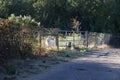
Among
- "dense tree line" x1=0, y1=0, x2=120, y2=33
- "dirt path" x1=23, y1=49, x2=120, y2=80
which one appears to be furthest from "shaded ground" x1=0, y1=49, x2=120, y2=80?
"dense tree line" x1=0, y1=0, x2=120, y2=33

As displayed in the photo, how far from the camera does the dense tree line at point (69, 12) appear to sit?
52.8m

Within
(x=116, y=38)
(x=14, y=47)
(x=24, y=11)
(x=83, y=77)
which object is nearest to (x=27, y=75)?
(x=83, y=77)

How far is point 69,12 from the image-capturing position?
54.2 meters

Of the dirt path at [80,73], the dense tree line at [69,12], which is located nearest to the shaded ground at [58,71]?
the dirt path at [80,73]

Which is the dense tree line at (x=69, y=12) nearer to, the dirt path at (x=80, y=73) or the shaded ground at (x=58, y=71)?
the shaded ground at (x=58, y=71)

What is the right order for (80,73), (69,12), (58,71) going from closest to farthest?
1. (80,73)
2. (58,71)
3. (69,12)

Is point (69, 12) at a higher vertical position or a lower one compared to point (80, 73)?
higher

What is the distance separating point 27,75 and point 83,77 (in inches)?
84.3

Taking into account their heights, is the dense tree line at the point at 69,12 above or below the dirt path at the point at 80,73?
above

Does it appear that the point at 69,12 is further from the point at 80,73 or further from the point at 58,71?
the point at 80,73

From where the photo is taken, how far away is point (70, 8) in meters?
54.3

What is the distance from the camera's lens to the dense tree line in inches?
2078

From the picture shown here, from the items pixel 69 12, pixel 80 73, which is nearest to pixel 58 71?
pixel 80 73

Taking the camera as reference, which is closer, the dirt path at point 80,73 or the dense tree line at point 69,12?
the dirt path at point 80,73
